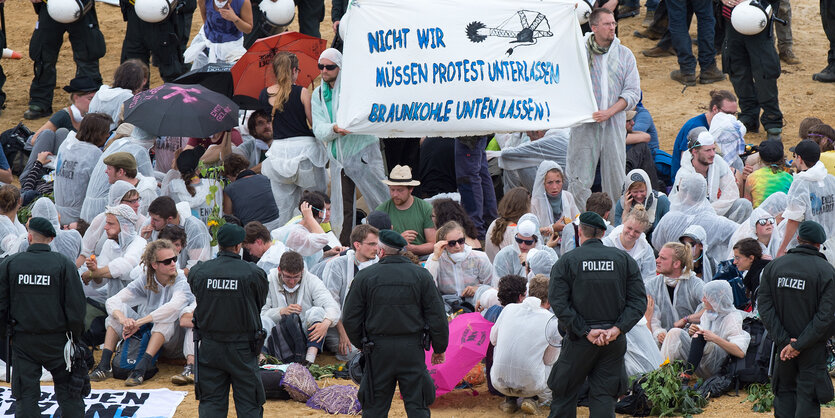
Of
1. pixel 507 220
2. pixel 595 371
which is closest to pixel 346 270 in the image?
pixel 507 220

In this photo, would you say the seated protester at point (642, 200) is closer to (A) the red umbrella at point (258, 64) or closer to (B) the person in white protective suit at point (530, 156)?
(B) the person in white protective suit at point (530, 156)

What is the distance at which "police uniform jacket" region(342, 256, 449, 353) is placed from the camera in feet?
26.0

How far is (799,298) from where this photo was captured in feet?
26.5

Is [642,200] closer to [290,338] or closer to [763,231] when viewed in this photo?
[763,231]

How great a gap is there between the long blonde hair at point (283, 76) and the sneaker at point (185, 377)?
303cm

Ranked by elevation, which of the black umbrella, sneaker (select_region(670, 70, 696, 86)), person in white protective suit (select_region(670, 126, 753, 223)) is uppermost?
sneaker (select_region(670, 70, 696, 86))

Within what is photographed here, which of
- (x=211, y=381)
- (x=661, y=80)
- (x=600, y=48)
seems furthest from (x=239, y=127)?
(x=661, y=80)

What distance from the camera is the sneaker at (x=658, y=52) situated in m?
17.6

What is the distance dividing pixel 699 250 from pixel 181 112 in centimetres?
486

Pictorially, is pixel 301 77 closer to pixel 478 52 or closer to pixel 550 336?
pixel 478 52

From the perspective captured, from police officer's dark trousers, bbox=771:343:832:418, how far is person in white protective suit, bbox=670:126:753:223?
3202 millimetres

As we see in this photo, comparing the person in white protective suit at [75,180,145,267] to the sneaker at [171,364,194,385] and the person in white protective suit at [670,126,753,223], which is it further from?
the person in white protective suit at [670,126,753,223]

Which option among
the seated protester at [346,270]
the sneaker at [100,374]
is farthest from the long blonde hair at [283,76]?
the sneaker at [100,374]

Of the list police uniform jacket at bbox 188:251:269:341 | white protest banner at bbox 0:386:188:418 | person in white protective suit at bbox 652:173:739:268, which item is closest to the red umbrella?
white protest banner at bbox 0:386:188:418
